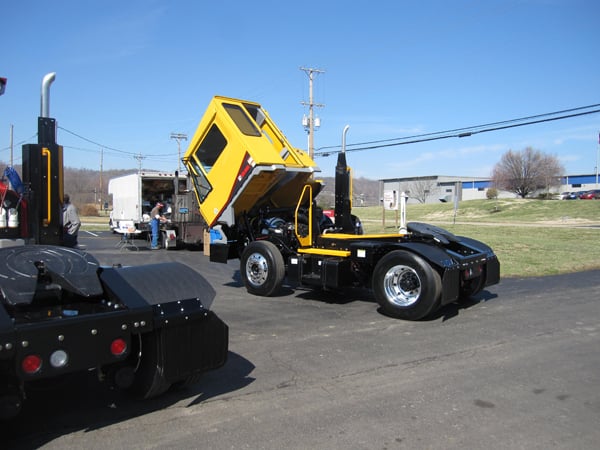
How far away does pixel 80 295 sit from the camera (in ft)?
11.3

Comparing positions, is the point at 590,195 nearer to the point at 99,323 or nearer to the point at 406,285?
the point at 406,285

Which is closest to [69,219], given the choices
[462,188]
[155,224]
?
[155,224]

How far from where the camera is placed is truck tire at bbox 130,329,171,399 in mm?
3480

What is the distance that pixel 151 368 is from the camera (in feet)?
11.8

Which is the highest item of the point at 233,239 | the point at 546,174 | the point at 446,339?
the point at 546,174

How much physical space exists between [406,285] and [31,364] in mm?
5244

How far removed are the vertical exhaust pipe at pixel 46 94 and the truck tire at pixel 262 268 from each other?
552 cm

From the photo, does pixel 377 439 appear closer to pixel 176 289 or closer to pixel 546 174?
pixel 176 289

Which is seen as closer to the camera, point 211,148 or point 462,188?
point 211,148

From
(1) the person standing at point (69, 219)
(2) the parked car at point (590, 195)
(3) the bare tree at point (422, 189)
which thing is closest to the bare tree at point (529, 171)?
(2) the parked car at point (590, 195)

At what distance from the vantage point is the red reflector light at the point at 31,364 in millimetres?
2831

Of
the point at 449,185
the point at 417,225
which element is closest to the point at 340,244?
the point at 417,225

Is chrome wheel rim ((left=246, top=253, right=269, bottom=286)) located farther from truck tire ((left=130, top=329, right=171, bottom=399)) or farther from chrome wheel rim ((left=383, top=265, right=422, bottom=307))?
truck tire ((left=130, top=329, right=171, bottom=399))

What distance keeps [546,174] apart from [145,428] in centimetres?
6691
